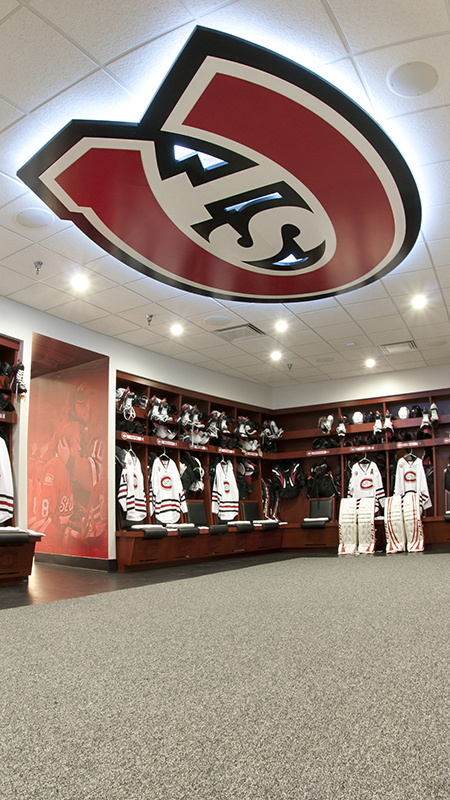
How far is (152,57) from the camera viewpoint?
2900 millimetres

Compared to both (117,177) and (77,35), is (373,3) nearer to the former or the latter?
(77,35)

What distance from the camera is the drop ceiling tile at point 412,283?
5.48 metres

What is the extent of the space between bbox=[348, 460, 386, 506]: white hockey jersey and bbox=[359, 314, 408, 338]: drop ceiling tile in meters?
2.79

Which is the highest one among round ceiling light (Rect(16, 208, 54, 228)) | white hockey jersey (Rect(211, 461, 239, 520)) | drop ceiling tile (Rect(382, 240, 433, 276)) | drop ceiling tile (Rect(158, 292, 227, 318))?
round ceiling light (Rect(16, 208, 54, 228))

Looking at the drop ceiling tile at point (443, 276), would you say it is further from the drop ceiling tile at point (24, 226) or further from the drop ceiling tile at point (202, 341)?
the drop ceiling tile at point (24, 226)

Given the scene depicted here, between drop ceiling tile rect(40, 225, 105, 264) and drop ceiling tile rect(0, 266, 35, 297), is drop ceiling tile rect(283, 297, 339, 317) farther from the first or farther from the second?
drop ceiling tile rect(0, 266, 35, 297)

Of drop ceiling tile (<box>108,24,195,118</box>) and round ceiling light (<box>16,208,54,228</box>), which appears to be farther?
round ceiling light (<box>16,208,54,228</box>)

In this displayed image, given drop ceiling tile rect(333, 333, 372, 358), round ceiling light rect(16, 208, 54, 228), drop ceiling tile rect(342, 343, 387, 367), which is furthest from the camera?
drop ceiling tile rect(342, 343, 387, 367)

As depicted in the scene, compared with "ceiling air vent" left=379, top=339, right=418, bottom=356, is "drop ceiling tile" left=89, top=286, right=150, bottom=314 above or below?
above

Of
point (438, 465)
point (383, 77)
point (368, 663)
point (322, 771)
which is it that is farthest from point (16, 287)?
point (438, 465)

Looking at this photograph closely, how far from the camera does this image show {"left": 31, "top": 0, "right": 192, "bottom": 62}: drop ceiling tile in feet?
8.53

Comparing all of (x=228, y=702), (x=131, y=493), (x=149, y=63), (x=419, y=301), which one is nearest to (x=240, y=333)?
(x=419, y=301)

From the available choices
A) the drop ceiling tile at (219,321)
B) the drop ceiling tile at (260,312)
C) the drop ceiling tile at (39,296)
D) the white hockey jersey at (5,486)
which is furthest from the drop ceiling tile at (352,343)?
the white hockey jersey at (5,486)

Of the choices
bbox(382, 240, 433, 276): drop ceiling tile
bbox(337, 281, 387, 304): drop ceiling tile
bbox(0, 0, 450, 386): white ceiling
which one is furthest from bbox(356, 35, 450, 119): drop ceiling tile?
bbox(337, 281, 387, 304): drop ceiling tile
